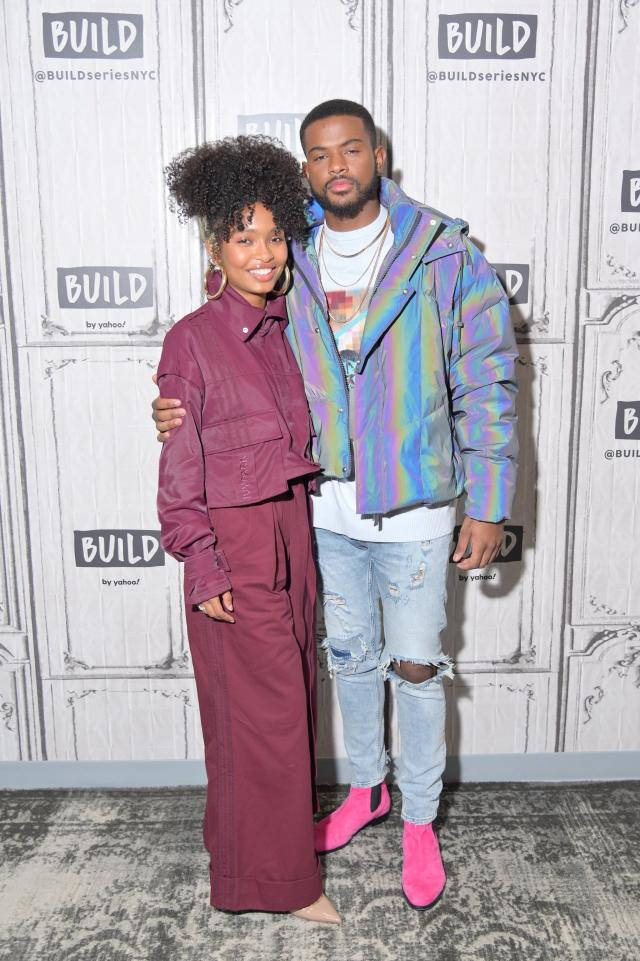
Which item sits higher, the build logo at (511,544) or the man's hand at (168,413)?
the man's hand at (168,413)

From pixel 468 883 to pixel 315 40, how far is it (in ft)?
7.04

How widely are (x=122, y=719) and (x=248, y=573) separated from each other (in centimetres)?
104

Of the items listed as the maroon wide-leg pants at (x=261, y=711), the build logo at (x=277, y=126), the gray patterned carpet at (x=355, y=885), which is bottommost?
the gray patterned carpet at (x=355, y=885)

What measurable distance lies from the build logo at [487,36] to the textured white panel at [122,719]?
190 centimetres

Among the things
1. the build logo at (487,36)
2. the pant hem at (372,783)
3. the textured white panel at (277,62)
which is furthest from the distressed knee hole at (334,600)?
the build logo at (487,36)

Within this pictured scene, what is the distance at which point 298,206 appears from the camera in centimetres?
186

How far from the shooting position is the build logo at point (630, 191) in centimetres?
231

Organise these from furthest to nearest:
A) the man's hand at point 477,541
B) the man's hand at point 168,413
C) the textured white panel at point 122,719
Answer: the textured white panel at point 122,719 < the man's hand at point 477,541 < the man's hand at point 168,413

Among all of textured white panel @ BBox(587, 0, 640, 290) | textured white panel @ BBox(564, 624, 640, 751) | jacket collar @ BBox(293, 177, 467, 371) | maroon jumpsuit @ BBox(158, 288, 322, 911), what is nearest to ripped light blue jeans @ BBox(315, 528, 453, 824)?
maroon jumpsuit @ BBox(158, 288, 322, 911)

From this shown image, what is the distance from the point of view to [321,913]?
6.46ft

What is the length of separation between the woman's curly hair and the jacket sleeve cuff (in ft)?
2.19

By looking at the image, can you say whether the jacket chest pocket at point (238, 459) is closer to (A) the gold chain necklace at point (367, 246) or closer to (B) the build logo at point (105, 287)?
(A) the gold chain necklace at point (367, 246)

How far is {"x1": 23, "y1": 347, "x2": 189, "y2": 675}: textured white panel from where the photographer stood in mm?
2387

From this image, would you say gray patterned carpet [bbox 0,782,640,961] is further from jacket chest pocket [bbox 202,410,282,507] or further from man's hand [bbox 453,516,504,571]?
jacket chest pocket [bbox 202,410,282,507]
